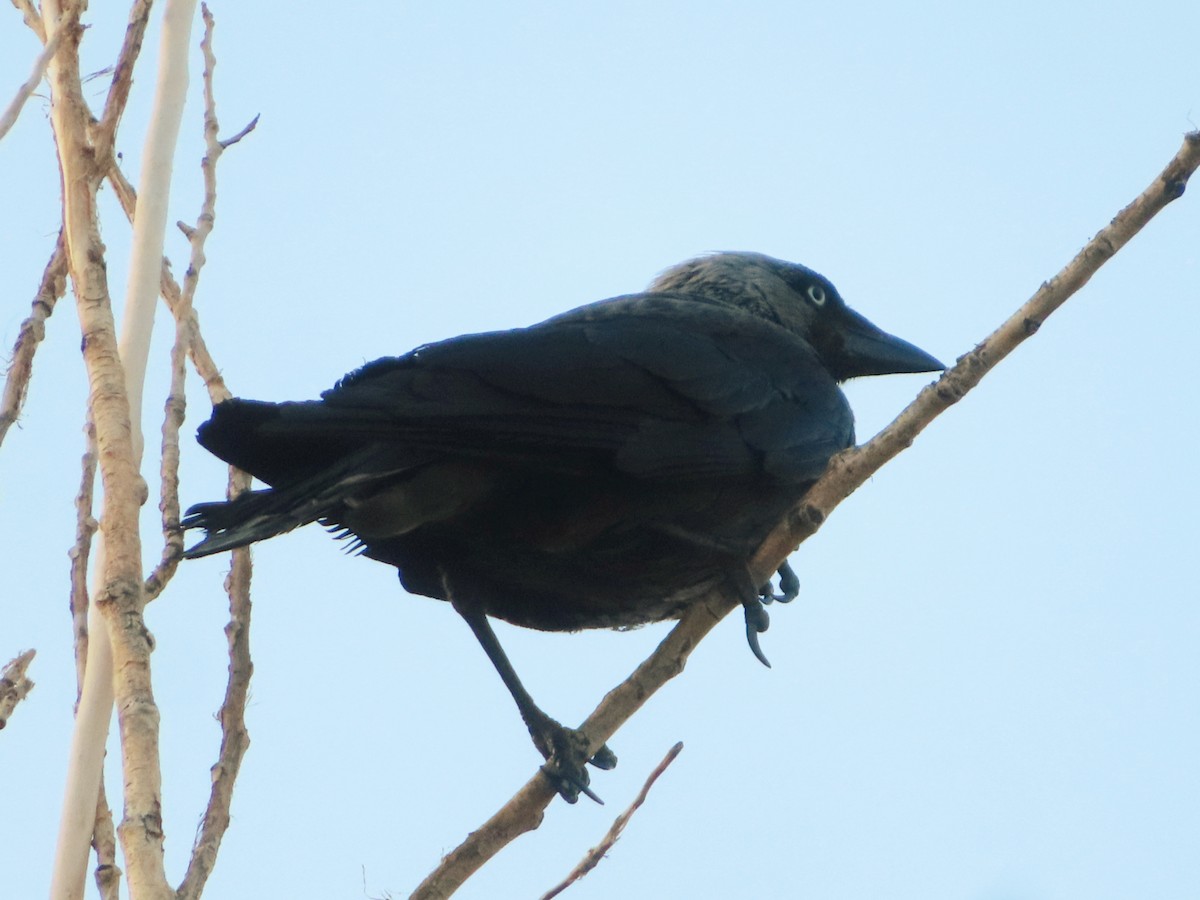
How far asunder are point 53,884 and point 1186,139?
9.21 feet

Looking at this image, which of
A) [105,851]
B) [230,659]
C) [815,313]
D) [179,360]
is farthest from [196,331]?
[815,313]

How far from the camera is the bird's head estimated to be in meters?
5.58

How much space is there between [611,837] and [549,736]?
75 cm

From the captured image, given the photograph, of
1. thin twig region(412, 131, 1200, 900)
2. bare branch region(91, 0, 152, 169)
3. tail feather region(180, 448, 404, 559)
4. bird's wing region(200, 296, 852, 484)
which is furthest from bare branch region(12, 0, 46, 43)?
thin twig region(412, 131, 1200, 900)

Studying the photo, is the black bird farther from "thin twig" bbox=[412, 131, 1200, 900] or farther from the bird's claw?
"thin twig" bbox=[412, 131, 1200, 900]

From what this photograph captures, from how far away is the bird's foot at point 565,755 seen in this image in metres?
3.73

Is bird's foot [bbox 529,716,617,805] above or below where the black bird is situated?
below

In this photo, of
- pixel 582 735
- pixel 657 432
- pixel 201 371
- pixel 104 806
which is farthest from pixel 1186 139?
pixel 104 806

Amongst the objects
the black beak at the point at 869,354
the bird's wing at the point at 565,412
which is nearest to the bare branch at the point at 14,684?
the bird's wing at the point at 565,412

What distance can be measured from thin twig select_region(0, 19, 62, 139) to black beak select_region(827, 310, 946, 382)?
3237mm

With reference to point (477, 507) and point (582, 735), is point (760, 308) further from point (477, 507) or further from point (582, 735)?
point (582, 735)

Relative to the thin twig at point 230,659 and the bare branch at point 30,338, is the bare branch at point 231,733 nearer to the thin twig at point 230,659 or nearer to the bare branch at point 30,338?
the thin twig at point 230,659

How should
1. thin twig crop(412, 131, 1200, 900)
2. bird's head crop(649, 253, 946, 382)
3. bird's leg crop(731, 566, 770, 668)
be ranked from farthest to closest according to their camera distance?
bird's head crop(649, 253, 946, 382) → bird's leg crop(731, 566, 770, 668) → thin twig crop(412, 131, 1200, 900)

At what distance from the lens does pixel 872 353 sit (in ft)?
18.4
